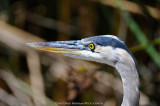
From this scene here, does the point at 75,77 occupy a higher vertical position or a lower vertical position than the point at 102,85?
higher

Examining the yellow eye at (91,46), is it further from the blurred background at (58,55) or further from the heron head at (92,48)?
the blurred background at (58,55)

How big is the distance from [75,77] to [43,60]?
1023 millimetres

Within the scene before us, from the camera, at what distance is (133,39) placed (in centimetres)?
284

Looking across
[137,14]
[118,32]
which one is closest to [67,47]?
[118,32]

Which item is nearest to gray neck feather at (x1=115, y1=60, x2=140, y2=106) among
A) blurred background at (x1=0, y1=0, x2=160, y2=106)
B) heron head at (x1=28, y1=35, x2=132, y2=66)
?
heron head at (x1=28, y1=35, x2=132, y2=66)

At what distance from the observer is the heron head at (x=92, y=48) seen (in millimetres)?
1627

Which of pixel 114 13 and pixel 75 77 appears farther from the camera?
pixel 114 13

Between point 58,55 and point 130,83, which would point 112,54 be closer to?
point 130,83

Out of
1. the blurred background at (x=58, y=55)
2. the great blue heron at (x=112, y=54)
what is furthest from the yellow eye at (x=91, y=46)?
the blurred background at (x=58, y=55)

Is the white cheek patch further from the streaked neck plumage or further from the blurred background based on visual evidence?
the blurred background

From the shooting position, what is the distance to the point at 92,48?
1.71m

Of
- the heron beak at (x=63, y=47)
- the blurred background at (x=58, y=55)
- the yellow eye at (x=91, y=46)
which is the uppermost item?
the yellow eye at (x=91, y=46)

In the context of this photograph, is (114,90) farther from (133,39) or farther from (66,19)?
(66,19)

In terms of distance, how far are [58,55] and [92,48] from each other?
4.30 feet
